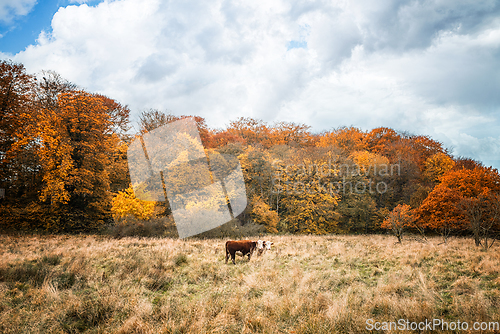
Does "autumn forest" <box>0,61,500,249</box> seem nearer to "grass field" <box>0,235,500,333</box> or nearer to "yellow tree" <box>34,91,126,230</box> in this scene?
"yellow tree" <box>34,91,126,230</box>

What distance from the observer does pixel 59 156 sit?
19.5 meters

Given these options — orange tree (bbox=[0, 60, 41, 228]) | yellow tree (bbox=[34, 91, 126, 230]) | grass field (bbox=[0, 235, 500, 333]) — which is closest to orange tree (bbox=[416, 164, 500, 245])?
grass field (bbox=[0, 235, 500, 333])

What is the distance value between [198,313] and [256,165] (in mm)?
28192

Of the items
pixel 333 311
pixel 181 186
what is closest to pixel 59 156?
pixel 181 186

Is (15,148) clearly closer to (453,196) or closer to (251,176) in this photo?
(251,176)

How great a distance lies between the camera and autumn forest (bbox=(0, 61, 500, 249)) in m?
19.1

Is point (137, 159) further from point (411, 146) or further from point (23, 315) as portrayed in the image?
point (411, 146)

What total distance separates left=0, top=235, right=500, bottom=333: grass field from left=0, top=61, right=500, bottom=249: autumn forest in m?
11.4

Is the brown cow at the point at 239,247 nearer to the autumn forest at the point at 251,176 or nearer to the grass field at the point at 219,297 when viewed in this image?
the grass field at the point at 219,297

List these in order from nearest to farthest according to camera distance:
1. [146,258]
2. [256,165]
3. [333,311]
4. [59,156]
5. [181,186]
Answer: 1. [333,311]
2. [146,258]
3. [59,156]
4. [181,186]
5. [256,165]

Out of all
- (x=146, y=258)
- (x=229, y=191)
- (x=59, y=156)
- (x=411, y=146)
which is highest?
(x=411, y=146)

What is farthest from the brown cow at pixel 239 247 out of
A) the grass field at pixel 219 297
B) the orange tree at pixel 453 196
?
the orange tree at pixel 453 196

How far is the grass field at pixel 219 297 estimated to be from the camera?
4.09 m

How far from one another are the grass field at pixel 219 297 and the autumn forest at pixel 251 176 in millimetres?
11401
